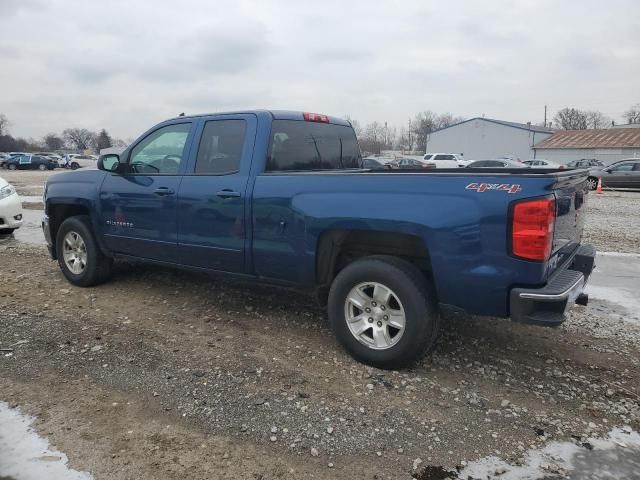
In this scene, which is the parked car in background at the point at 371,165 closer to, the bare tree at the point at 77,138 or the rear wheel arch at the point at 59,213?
the rear wheel arch at the point at 59,213

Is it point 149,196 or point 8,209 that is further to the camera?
point 8,209

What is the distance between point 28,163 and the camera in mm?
48812

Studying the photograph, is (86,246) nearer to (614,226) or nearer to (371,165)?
(371,165)

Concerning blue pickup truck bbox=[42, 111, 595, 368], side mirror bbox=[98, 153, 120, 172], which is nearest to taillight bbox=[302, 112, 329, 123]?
blue pickup truck bbox=[42, 111, 595, 368]

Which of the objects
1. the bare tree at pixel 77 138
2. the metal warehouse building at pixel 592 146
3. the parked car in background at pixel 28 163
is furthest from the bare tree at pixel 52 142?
the metal warehouse building at pixel 592 146

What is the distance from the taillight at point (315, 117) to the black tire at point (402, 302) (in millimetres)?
1735

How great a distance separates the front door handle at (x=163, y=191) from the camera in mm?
4728

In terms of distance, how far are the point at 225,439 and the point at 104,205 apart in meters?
3.39

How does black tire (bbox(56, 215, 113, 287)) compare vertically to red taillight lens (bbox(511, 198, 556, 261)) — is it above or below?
below

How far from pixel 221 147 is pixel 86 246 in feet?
7.12

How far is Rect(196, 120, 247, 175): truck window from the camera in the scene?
4469 mm

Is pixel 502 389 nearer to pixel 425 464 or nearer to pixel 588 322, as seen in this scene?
pixel 425 464

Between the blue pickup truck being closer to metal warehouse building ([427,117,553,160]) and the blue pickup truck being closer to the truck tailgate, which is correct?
the truck tailgate

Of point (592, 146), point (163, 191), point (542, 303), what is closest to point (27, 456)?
point (163, 191)
